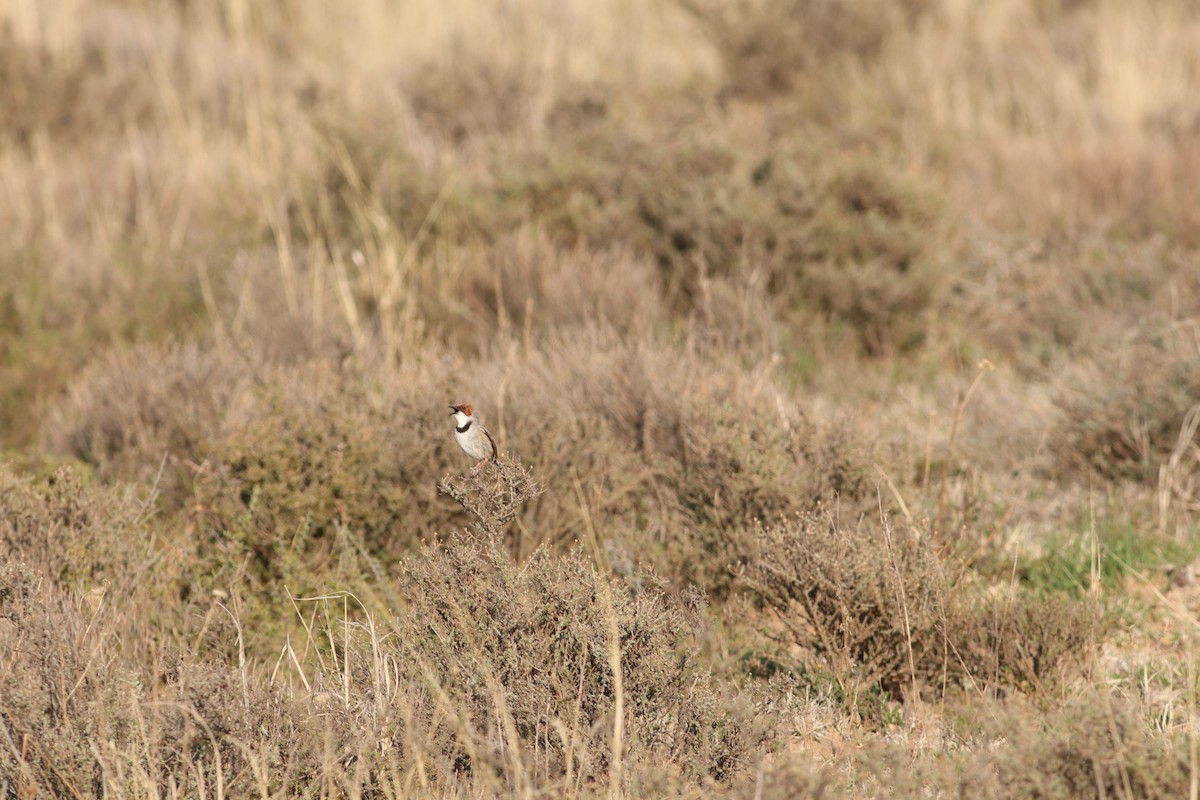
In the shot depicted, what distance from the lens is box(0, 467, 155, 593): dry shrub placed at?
361 centimetres

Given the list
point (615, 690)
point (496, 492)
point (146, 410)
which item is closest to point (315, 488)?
point (146, 410)

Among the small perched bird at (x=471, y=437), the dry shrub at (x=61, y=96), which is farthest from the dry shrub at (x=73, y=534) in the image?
the dry shrub at (x=61, y=96)

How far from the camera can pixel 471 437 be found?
3.36 meters

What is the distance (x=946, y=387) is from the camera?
5.41m

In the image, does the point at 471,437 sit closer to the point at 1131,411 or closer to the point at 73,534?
the point at 73,534

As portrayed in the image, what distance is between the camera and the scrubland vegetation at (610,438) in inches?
110

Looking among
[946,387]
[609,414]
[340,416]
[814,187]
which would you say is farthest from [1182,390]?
[340,416]

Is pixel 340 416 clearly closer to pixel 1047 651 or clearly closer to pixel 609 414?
pixel 609 414

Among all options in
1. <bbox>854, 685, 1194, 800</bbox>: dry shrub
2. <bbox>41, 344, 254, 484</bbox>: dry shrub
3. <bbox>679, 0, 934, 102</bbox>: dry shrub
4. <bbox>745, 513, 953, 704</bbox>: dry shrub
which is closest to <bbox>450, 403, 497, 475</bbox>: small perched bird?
<bbox>745, 513, 953, 704</bbox>: dry shrub

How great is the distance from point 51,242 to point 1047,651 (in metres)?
6.09

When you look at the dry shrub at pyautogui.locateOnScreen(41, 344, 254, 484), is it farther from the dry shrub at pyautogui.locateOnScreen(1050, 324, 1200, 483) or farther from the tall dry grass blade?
the dry shrub at pyautogui.locateOnScreen(1050, 324, 1200, 483)

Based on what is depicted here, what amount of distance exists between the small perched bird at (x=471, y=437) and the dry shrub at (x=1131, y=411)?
92.6 inches

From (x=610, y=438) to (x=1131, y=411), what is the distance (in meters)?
1.91

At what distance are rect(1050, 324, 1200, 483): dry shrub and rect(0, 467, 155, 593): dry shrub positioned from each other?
10.7ft
